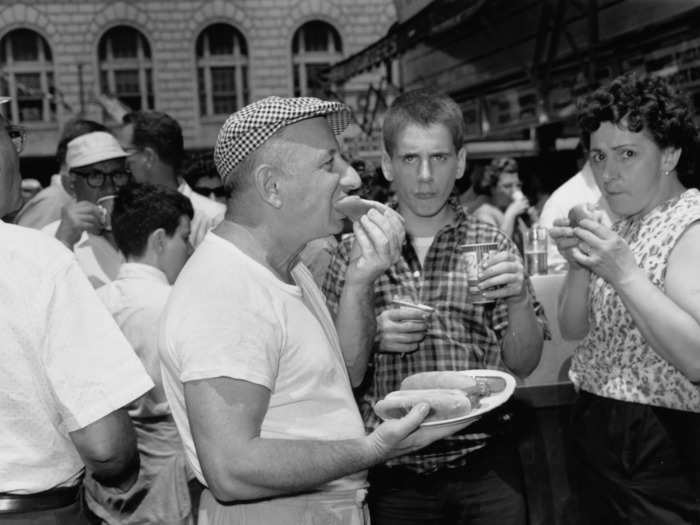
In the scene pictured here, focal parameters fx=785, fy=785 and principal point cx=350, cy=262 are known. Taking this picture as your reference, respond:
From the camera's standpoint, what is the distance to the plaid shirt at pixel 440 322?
2.64 metres

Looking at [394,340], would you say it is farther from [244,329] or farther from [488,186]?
[488,186]

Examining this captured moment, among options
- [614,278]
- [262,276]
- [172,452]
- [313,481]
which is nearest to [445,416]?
[313,481]

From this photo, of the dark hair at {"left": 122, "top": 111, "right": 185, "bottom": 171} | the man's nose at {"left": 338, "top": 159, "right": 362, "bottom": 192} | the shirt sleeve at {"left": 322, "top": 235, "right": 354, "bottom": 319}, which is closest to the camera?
the man's nose at {"left": 338, "top": 159, "right": 362, "bottom": 192}

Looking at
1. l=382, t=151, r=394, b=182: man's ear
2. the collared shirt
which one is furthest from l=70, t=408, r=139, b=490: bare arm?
l=382, t=151, r=394, b=182: man's ear

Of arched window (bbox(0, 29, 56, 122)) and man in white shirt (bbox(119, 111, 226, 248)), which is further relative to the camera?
arched window (bbox(0, 29, 56, 122))

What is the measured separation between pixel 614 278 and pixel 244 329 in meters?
1.27

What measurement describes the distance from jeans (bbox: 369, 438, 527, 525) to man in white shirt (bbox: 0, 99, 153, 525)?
3.38 ft

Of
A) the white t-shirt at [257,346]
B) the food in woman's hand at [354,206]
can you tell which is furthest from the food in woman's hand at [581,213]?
the white t-shirt at [257,346]

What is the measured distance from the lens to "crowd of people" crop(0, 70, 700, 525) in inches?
72.0

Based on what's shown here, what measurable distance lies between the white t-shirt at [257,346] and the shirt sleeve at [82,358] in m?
0.11

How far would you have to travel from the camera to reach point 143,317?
10.1 ft

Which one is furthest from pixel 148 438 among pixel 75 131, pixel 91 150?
pixel 75 131

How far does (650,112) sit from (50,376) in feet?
6.75

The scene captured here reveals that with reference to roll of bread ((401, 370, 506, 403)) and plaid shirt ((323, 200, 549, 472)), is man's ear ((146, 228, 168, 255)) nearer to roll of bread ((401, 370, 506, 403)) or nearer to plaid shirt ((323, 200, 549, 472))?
plaid shirt ((323, 200, 549, 472))
